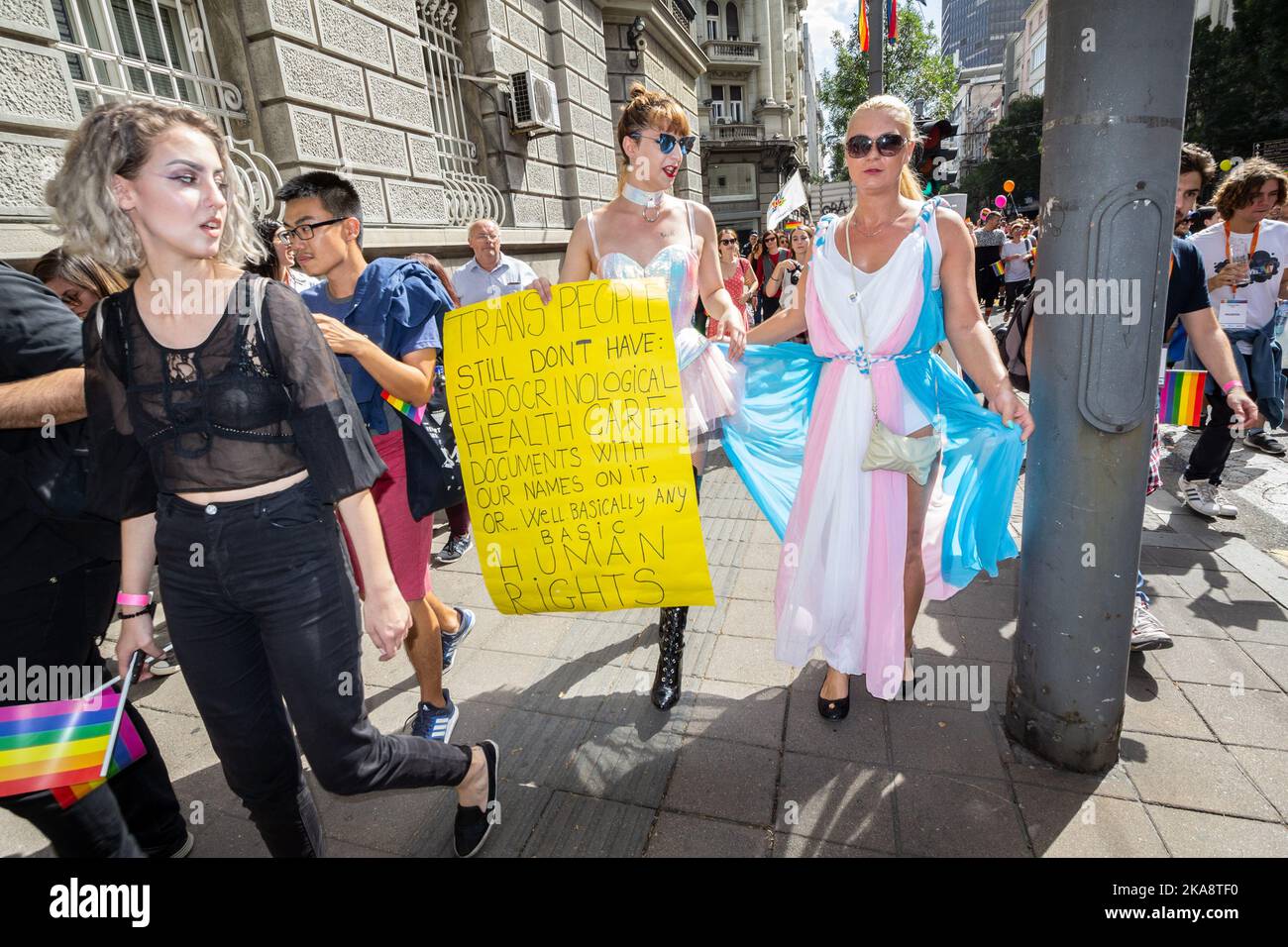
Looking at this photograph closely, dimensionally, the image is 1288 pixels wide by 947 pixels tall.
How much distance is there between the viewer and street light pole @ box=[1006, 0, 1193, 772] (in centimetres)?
195

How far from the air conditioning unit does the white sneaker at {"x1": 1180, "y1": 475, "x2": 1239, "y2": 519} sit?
8.25 meters

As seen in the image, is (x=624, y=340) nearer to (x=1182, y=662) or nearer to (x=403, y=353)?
(x=403, y=353)

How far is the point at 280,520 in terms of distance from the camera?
1.68 metres

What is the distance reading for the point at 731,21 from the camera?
127 feet

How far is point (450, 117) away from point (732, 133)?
110ft

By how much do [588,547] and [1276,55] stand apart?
122 feet

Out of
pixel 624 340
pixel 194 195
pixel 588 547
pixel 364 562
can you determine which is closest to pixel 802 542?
pixel 588 547

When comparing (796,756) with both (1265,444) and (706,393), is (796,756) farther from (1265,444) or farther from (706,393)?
(1265,444)

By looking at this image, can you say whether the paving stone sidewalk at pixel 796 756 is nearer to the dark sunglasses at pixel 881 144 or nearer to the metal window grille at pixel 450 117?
the dark sunglasses at pixel 881 144

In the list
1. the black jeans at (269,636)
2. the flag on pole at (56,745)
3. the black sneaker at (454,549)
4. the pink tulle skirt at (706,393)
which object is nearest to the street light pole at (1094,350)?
the pink tulle skirt at (706,393)

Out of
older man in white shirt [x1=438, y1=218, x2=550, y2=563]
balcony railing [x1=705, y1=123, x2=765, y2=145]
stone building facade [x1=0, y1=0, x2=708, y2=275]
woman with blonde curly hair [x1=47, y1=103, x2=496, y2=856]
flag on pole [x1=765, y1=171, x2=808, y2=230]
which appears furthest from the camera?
balcony railing [x1=705, y1=123, x2=765, y2=145]

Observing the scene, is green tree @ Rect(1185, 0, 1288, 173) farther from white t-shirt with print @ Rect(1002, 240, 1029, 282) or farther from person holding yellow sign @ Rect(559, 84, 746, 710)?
person holding yellow sign @ Rect(559, 84, 746, 710)

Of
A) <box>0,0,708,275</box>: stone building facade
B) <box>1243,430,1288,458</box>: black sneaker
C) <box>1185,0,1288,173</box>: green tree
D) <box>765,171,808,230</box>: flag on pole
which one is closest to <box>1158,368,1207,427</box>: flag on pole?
<box>1243,430,1288,458</box>: black sneaker

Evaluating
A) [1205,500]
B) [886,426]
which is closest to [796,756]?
[886,426]
